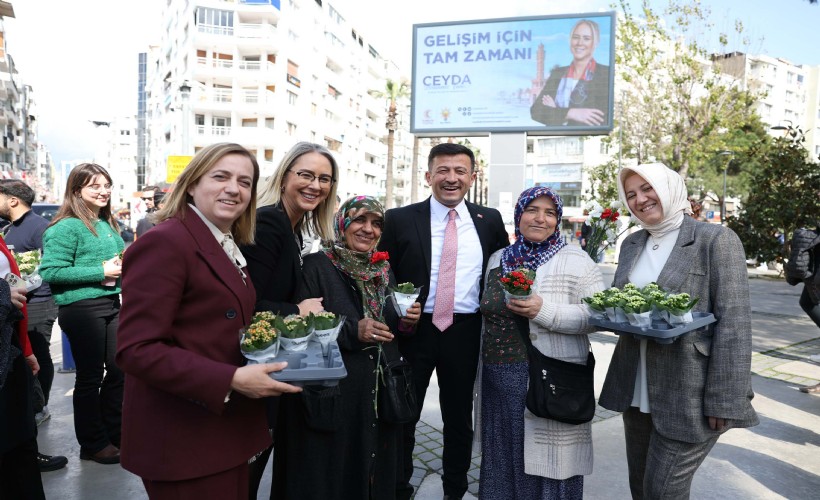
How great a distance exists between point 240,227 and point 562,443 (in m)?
2.05

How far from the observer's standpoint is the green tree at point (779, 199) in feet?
49.3

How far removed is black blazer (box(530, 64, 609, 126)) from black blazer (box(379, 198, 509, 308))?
595 inches

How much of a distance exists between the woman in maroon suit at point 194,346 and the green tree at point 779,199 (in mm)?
17073

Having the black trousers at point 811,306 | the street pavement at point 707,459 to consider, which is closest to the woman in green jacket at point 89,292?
the street pavement at point 707,459

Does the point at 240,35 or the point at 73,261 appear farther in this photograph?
the point at 240,35

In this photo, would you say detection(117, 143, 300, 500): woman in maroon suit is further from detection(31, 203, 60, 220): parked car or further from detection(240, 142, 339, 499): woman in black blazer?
detection(31, 203, 60, 220): parked car

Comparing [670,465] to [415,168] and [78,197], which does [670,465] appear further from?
[415,168]

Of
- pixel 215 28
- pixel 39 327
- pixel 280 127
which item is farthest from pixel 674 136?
pixel 215 28

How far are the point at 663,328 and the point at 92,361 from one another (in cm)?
393

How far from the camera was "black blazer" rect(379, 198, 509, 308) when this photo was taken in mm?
3580

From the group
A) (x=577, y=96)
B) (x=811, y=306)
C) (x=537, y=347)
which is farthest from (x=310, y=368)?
(x=577, y=96)

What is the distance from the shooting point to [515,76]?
17953 millimetres

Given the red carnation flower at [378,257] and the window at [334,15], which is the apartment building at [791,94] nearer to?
the window at [334,15]

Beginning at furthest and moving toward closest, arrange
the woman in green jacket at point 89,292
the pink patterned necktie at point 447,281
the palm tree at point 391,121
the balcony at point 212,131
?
the balcony at point 212,131 < the palm tree at point 391,121 < the woman in green jacket at point 89,292 < the pink patterned necktie at point 447,281
